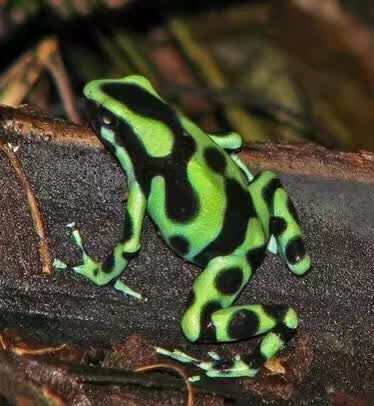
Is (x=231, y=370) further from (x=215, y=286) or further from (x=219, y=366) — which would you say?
(x=215, y=286)

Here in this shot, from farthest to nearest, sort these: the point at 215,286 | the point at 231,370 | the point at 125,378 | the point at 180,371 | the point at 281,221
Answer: the point at 281,221 < the point at 215,286 < the point at 231,370 < the point at 180,371 < the point at 125,378

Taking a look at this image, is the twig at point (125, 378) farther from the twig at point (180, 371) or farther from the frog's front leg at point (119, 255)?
the frog's front leg at point (119, 255)

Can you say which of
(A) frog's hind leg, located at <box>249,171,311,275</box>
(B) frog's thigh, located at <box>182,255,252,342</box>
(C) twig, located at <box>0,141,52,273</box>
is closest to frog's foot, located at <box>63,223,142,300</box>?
(C) twig, located at <box>0,141,52,273</box>

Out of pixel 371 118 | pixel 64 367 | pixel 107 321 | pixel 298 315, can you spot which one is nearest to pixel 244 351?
pixel 298 315

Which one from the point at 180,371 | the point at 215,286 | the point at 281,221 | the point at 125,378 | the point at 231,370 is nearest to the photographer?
the point at 125,378

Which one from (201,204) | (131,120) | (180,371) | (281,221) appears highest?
(131,120)

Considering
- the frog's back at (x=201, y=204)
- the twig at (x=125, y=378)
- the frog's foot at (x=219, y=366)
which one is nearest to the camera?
the twig at (x=125, y=378)

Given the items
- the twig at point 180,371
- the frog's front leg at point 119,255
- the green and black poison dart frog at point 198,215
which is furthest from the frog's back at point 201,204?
the twig at point 180,371

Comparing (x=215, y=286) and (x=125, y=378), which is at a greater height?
(x=125, y=378)

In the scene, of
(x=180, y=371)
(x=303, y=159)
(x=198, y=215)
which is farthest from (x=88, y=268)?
(x=303, y=159)
